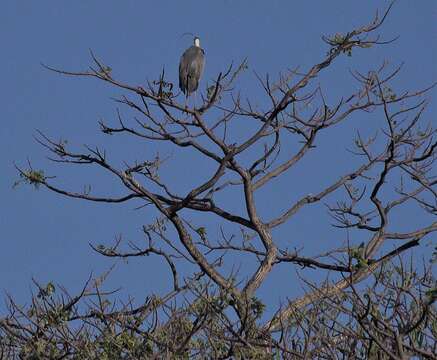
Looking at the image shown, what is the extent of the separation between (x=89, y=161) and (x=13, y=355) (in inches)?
85.3

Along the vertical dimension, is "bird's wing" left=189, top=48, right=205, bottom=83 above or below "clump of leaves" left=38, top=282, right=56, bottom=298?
above

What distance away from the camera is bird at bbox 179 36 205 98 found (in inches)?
567

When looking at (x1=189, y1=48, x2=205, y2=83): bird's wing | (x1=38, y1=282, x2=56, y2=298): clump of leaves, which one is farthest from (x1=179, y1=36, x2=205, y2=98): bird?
(x1=38, y1=282, x2=56, y2=298): clump of leaves

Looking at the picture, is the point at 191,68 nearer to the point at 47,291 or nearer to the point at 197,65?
the point at 197,65

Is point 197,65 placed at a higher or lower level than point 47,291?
higher

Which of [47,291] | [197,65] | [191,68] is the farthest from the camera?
[197,65]

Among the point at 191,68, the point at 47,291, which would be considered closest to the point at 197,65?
the point at 191,68

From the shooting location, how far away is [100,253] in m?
11.4

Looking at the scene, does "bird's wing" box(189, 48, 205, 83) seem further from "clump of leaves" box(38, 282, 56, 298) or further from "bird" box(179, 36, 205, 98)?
"clump of leaves" box(38, 282, 56, 298)

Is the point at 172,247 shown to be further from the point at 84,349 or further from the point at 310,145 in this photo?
the point at 84,349

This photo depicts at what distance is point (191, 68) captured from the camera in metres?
15.2

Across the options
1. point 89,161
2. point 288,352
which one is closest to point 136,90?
point 89,161

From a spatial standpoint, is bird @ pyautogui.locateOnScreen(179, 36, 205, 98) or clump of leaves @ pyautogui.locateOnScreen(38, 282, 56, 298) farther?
bird @ pyautogui.locateOnScreen(179, 36, 205, 98)

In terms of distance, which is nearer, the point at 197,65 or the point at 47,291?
the point at 47,291
